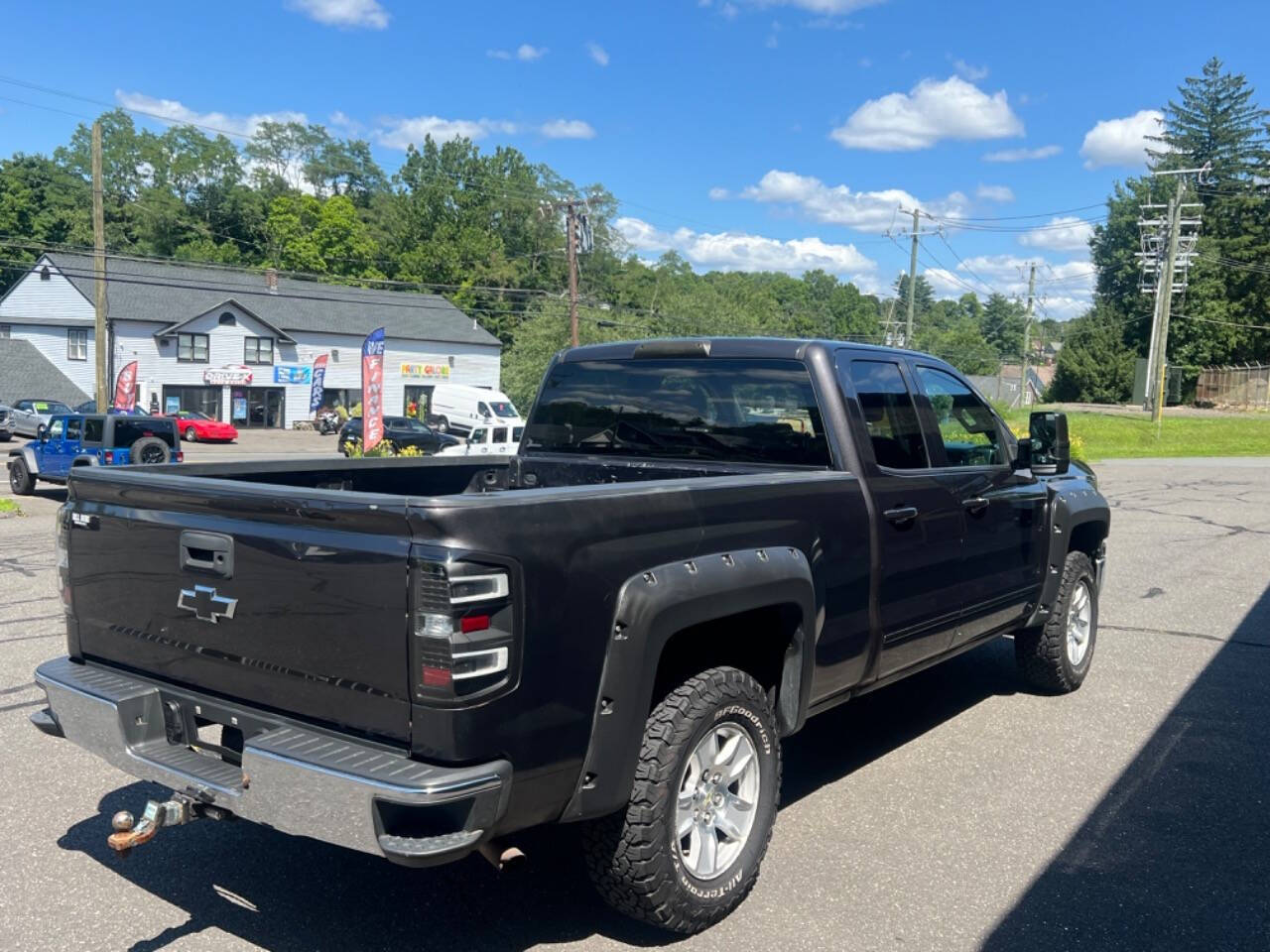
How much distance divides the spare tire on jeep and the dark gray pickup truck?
17841 millimetres

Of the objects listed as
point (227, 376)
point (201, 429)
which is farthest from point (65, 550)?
point (227, 376)

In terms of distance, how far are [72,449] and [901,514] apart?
64.0ft

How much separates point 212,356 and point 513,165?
54.0 meters

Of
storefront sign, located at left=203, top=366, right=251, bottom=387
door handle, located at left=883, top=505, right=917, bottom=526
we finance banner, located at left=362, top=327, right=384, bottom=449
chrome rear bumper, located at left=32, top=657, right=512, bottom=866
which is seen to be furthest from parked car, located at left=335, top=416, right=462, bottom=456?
chrome rear bumper, located at left=32, top=657, right=512, bottom=866

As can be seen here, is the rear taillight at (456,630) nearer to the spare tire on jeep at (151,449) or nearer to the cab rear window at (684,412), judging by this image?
the cab rear window at (684,412)

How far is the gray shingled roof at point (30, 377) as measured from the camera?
5167cm

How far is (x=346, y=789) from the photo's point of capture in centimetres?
272

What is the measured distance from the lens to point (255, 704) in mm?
3205

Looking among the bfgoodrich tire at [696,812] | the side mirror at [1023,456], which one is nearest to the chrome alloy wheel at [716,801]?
the bfgoodrich tire at [696,812]

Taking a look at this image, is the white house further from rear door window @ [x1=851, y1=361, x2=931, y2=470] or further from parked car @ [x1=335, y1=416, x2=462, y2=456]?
rear door window @ [x1=851, y1=361, x2=931, y2=470]

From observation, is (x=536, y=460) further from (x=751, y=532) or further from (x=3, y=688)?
(x=3, y=688)

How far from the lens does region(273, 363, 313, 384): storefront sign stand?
55.7 m

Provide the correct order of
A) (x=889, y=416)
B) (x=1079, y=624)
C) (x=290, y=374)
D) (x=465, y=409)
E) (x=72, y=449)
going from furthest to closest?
(x=290, y=374) < (x=465, y=409) < (x=72, y=449) < (x=1079, y=624) < (x=889, y=416)

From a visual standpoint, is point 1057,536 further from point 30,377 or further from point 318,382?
point 30,377
